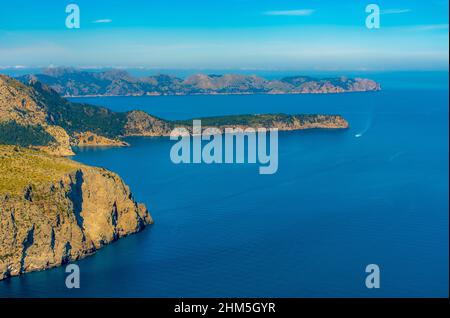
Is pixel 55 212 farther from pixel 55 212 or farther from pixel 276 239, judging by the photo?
pixel 276 239

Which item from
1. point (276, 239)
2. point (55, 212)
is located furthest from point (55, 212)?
point (276, 239)

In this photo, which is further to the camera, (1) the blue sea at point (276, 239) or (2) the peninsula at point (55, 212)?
(2) the peninsula at point (55, 212)

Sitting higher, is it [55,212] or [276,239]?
[55,212]

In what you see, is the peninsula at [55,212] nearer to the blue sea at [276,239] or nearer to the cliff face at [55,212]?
the cliff face at [55,212]

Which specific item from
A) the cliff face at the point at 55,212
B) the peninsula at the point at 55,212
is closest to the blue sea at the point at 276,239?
the peninsula at the point at 55,212

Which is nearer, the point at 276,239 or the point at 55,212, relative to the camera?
the point at 55,212

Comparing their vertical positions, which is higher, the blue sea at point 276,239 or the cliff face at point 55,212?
the cliff face at point 55,212

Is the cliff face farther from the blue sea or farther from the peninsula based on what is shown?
the blue sea

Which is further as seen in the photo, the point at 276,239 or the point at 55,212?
the point at 276,239
